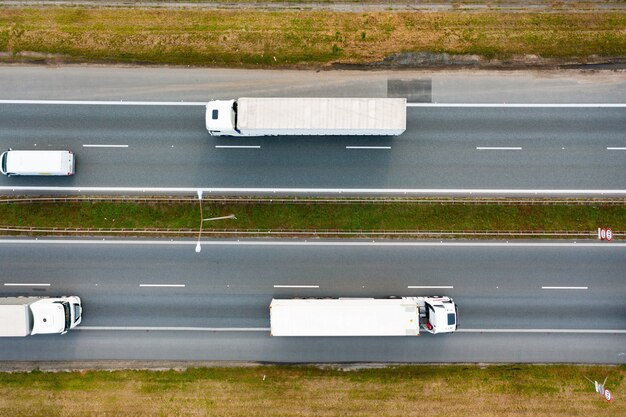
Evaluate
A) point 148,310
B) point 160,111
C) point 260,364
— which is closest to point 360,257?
point 260,364

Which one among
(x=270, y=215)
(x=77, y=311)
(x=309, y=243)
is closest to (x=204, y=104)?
(x=270, y=215)

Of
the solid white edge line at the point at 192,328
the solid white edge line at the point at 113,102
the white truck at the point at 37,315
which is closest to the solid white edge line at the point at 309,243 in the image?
the white truck at the point at 37,315

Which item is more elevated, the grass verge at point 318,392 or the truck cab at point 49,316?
the truck cab at point 49,316

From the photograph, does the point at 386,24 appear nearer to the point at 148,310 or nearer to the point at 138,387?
the point at 148,310

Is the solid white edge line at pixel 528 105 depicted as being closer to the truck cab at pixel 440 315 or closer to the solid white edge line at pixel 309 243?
the solid white edge line at pixel 309 243

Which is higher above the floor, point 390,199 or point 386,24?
point 386,24

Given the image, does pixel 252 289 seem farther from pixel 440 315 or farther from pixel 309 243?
pixel 440 315
